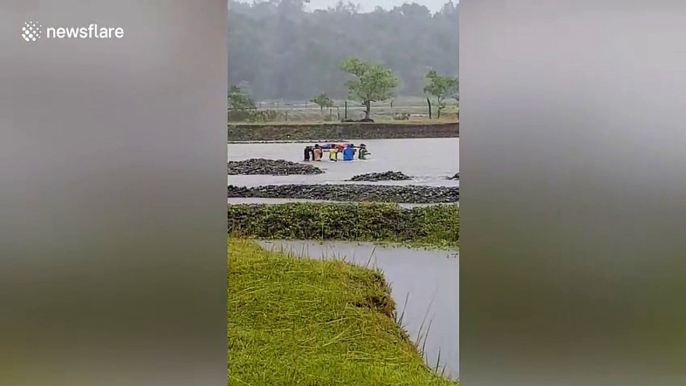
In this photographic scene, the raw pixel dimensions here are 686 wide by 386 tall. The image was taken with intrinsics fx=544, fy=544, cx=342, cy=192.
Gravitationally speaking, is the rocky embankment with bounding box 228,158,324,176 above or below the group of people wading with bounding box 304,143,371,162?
below

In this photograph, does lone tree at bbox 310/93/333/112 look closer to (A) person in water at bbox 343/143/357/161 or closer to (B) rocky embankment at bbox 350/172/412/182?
(A) person in water at bbox 343/143/357/161

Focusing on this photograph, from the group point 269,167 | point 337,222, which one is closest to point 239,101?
point 269,167

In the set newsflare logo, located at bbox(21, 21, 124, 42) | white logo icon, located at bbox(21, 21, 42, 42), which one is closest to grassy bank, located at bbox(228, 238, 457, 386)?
newsflare logo, located at bbox(21, 21, 124, 42)

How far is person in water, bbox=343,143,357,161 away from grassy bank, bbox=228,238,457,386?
0.41 metres

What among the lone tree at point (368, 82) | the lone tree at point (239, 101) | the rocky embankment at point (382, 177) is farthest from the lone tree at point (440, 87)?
the lone tree at point (239, 101)

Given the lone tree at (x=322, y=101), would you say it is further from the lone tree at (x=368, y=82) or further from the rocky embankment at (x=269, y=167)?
the rocky embankment at (x=269, y=167)

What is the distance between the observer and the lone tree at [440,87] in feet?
6.66

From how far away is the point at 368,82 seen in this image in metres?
2.06

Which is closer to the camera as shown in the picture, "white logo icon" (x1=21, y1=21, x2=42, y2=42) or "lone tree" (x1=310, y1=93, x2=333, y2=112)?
"white logo icon" (x1=21, y1=21, x2=42, y2=42)

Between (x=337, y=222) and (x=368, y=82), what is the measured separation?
1.79 ft

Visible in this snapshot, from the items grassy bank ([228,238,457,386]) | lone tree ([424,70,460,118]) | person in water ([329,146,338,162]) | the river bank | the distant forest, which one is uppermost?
the distant forest

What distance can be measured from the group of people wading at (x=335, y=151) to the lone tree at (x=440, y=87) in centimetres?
33

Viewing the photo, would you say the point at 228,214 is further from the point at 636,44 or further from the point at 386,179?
the point at 636,44

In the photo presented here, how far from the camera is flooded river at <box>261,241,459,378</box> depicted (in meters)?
2.05
